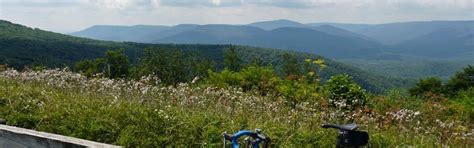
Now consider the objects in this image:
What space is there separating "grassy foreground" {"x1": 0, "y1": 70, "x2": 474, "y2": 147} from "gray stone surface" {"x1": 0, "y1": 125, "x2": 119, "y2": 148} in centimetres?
39

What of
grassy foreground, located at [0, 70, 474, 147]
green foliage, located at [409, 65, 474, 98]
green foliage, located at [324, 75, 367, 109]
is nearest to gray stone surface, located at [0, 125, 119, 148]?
grassy foreground, located at [0, 70, 474, 147]

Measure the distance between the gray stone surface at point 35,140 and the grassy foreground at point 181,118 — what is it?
39cm

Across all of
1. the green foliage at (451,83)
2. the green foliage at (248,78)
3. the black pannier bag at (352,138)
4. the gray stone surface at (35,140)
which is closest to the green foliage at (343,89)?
the green foliage at (248,78)

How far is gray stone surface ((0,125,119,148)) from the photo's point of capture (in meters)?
4.95

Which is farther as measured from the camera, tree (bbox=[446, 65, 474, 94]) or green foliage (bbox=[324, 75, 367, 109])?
tree (bbox=[446, 65, 474, 94])

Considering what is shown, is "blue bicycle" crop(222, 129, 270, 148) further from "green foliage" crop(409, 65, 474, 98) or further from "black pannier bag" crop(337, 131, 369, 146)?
"green foliage" crop(409, 65, 474, 98)

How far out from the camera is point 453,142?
17.7 ft

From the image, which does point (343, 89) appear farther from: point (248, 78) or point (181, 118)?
point (181, 118)

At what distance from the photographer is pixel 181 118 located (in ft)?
18.5

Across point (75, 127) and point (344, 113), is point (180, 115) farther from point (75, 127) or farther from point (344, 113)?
point (344, 113)

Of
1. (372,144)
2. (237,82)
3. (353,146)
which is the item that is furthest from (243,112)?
Answer: (237,82)

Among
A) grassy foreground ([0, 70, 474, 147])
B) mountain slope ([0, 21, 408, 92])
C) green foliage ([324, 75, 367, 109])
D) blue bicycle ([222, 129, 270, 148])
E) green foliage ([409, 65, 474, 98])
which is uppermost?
blue bicycle ([222, 129, 270, 148])

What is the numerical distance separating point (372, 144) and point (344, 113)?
1.52 m

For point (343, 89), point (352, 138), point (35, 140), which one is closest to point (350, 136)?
point (352, 138)
